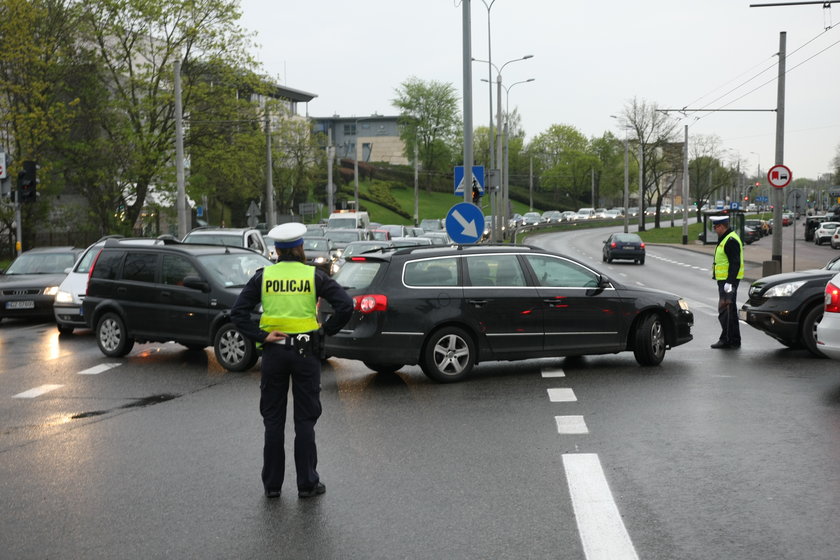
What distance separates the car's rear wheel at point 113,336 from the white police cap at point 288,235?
8.51 m

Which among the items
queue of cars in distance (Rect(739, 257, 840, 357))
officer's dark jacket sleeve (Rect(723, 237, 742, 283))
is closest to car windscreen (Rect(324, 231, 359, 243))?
officer's dark jacket sleeve (Rect(723, 237, 742, 283))

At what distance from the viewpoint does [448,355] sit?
1123cm

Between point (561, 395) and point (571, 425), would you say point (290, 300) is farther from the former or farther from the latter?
point (561, 395)

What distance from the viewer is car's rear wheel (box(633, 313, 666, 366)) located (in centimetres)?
1223

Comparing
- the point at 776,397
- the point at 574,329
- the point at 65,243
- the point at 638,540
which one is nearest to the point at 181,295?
the point at 574,329

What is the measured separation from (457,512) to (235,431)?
3263mm

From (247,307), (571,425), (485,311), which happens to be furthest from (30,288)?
(247,307)

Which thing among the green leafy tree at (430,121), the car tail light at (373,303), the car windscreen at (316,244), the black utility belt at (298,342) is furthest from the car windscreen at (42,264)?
the green leafy tree at (430,121)

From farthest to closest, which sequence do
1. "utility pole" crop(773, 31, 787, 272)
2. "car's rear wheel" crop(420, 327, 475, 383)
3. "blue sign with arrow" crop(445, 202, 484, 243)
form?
"utility pole" crop(773, 31, 787, 272) → "blue sign with arrow" crop(445, 202, 484, 243) → "car's rear wheel" crop(420, 327, 475, 383)

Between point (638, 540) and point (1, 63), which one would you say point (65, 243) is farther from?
point (638, 540)

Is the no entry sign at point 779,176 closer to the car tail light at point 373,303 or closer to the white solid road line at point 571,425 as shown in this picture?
the car tail light at point 373,303

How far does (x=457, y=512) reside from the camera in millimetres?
5988

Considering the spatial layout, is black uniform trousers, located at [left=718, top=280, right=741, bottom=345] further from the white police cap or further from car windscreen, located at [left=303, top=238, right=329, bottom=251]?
car windscreen, located at [left=303, top=238, right=329, bottom=251]

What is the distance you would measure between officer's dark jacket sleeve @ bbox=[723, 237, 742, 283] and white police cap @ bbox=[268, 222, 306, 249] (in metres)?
8.94
